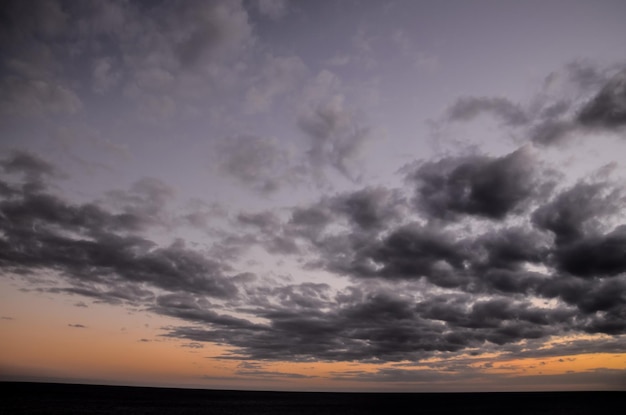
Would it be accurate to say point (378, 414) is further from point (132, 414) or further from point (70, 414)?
point (70, 414)

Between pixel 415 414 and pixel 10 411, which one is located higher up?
pixel 10 411

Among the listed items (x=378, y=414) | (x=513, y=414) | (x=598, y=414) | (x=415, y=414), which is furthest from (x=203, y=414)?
(x=598, y=414)

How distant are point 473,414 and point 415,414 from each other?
23275 millimetres

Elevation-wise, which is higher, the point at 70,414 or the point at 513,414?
the point at 70,414

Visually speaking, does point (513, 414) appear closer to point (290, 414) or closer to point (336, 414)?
point (336, 414)

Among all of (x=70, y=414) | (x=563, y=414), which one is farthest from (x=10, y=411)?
(x=563, y=414)

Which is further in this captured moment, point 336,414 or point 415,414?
point 415,414

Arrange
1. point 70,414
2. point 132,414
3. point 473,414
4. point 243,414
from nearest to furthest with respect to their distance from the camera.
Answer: point 70,414 → point 132,414 → point 243,414 → point 473,414

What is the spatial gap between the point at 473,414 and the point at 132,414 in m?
128

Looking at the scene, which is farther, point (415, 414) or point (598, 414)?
point (415, 414)

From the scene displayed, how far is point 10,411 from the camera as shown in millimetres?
101812

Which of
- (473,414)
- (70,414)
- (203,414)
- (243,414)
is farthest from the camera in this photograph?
(473,414)

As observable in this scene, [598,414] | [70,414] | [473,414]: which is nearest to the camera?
[70,414]

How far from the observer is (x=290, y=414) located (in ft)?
429
